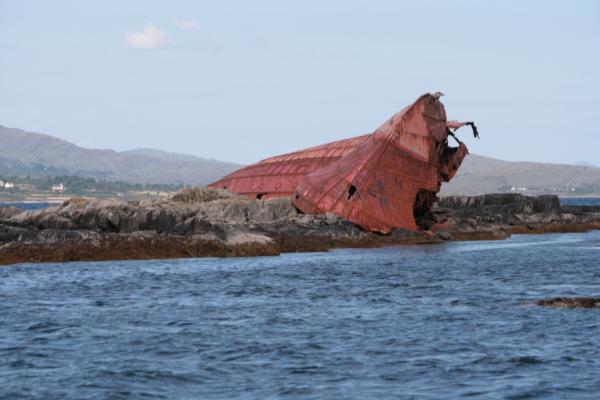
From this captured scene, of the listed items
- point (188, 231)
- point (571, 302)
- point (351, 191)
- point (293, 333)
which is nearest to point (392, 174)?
point (351, 191)

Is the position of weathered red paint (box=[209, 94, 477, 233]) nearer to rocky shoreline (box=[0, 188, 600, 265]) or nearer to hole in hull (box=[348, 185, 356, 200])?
hole in hull (box=[348, 185, 356, 200])

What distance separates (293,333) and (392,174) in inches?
1378

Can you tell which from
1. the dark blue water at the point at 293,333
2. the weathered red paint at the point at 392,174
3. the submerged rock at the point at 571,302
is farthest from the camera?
the weathered red paint at the point at 392,174

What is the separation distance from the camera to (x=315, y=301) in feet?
101

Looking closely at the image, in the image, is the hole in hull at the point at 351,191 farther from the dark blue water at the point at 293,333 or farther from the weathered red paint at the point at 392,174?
the dark blue water at the point at 293,333

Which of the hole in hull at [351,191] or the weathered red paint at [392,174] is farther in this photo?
the hole in hull at [351,191]

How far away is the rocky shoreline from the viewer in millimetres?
46406

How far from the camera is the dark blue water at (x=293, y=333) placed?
60.8 ft

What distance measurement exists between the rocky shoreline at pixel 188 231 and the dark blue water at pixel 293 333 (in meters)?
4.32

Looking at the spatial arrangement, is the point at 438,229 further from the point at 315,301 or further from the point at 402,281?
the point at 315,301

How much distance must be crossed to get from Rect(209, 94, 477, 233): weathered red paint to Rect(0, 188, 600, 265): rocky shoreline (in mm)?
984

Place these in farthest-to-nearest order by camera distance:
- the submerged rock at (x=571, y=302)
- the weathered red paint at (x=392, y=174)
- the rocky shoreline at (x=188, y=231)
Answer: the weathered red paint at (x=392, y=174) < the rocky shoreline at (x=188, y=231) < the submerged rock at (x=571, y=302)

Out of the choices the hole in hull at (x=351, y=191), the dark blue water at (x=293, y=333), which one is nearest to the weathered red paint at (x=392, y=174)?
the hole in hull at (x=351, y=191)

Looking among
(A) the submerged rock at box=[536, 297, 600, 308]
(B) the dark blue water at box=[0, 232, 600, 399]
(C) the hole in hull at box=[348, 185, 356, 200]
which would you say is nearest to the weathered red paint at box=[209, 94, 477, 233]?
(C) the hole in hull at box=[348, 185, 356, 200]
